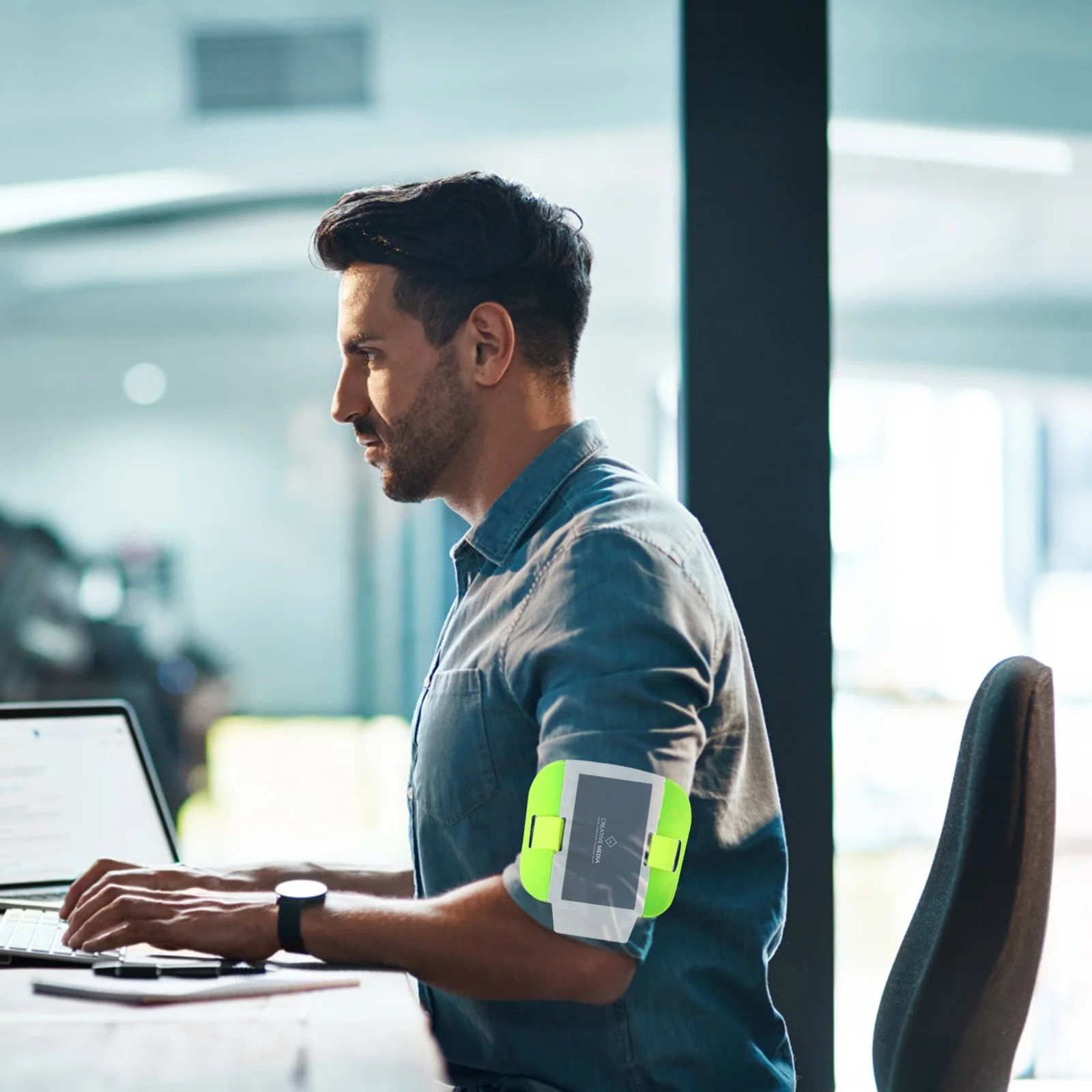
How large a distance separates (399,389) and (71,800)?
0.61 meters

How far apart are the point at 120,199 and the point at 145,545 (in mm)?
1120

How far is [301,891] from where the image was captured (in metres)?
0.92

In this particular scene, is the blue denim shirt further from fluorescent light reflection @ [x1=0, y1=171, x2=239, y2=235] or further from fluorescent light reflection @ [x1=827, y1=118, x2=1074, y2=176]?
fluorescent light reflection @ [x1=0, y1=171, x2=239, y2=235]

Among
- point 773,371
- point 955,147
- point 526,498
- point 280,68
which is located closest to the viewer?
point 526,498

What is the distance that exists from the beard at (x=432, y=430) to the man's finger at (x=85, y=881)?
18.4 inches

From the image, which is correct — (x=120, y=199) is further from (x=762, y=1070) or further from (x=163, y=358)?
(x=762, y=1070)

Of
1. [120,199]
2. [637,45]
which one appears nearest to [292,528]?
[120,199]

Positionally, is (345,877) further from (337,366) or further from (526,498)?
(337,366)

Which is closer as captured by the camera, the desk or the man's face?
the desk

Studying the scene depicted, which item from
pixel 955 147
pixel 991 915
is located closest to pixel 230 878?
pixel 991 915

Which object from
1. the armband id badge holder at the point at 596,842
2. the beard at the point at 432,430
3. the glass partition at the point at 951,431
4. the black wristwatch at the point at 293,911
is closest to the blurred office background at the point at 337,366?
the glass partition at the point at 951,431

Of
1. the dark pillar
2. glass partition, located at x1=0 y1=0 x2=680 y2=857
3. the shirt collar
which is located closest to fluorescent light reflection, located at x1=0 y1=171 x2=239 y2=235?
glass partition, located at x1=0 y1=0 x2=680 y2=857

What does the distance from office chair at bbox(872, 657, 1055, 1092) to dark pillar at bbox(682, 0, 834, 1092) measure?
0.60 metres

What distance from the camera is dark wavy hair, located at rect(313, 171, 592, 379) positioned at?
1.13 metres
